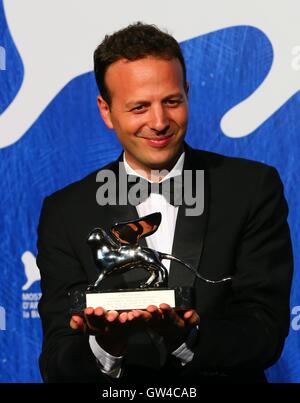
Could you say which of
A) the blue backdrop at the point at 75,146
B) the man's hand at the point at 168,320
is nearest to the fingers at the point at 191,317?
the man's hand at the point at 168,320

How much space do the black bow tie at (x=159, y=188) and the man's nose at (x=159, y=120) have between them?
16cm

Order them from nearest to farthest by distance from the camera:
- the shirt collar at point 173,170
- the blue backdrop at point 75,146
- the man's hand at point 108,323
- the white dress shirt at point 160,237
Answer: the man's hand at point 108,323 → the white dress shirt at point 160,237 → the shirt collar at point 173,170 → the blue backdrop at point 75,146

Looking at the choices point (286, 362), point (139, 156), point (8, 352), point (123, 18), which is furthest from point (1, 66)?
point (286, 362)

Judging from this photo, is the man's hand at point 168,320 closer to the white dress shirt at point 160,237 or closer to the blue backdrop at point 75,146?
the white dress shirt at point 160,237

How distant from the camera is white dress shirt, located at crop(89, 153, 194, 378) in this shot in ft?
6.48

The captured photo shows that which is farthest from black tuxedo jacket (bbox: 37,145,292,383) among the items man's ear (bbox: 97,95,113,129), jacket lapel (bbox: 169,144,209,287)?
man's ear (bbox: 97,95,113,129)

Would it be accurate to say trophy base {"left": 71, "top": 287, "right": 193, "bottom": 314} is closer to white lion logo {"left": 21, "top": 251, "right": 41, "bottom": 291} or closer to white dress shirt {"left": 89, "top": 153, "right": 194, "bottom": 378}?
white dress shirt {"left": 89, "top": 153, "right": 194, "bottom": 378}

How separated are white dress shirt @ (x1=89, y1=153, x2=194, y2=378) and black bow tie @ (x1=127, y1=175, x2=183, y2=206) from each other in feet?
0.07

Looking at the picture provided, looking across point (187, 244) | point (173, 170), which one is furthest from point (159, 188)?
point (187, 244)

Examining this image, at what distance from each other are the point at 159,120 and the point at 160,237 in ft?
1.03

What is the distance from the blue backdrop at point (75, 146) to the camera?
2.56m

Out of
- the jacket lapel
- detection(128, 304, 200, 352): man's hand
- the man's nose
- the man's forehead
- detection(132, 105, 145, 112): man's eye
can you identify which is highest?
the man's forehead

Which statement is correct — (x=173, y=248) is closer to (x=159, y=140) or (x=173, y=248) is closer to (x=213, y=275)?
(x=213, y=275)

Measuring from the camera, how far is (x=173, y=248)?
2076mm
